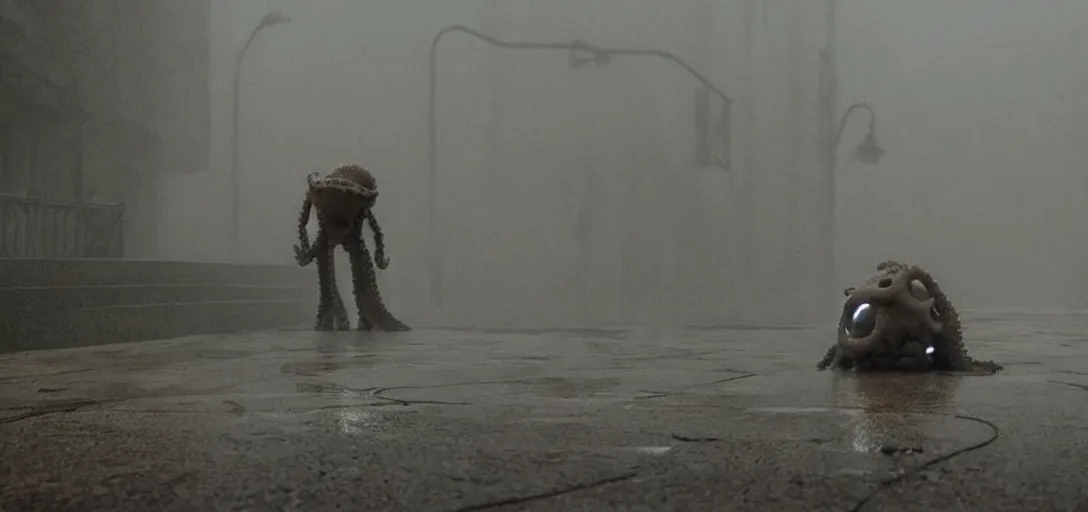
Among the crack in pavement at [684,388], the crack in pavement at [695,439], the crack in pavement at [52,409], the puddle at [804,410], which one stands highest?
the crack in pavement at [695,439]

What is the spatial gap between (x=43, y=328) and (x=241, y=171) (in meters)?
7.33

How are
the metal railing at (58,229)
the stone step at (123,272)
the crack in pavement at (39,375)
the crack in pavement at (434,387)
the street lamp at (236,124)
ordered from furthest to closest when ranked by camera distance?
the street lamp at (236,124), the metal railing at (58,229), the stone step at (123,272), the crack in pavement at (39,375), the crack in pavement at (434,387)

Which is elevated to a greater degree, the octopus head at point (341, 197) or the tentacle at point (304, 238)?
the octopus head at point (341, 197)

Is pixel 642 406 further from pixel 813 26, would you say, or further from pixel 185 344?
pixel 813 26

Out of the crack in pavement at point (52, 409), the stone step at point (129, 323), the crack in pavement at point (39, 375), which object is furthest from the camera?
the stone step at point (129, 323)

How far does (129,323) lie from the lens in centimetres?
442

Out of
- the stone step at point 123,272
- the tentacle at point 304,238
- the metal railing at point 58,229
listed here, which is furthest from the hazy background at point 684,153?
the tentacle at point 304,238

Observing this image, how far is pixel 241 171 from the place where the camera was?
429 inches

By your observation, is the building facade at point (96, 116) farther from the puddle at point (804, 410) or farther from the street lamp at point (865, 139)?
the street lamp at point (865, 139)

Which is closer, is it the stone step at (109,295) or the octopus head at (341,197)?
the stone step at (109,295)

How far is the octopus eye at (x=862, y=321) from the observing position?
226 centimetres

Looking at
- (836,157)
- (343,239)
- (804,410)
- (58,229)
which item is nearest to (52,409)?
(804,410)

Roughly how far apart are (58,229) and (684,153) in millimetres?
6493

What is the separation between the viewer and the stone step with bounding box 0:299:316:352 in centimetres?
369
